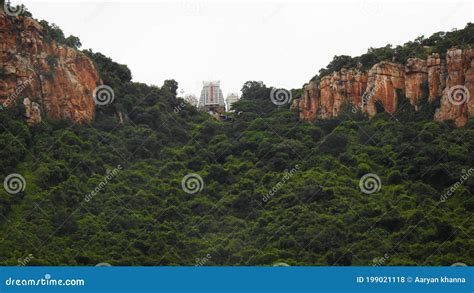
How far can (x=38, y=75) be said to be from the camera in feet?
169

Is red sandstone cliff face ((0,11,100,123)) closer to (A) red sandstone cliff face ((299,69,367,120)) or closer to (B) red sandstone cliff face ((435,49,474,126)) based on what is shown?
(A) red sandstone cliff face ((299,69,367,120))

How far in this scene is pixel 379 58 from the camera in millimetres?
59125

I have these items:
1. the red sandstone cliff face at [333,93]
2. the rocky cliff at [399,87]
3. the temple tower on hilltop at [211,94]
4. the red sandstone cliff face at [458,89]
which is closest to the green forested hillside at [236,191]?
the red sandstone cliff face at [458,89]

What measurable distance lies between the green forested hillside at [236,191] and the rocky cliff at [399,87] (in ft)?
3.58

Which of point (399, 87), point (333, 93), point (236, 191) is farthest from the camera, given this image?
point (333, 93)

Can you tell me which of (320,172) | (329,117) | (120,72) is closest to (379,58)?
(329,117)

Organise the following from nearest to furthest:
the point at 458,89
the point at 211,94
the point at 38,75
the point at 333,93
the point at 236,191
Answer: the point at 236,191 → the point at 38,75 → the point at 458,89 → the point at 333,93 → the point at 211,94

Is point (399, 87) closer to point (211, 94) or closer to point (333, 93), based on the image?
point (333, 93)

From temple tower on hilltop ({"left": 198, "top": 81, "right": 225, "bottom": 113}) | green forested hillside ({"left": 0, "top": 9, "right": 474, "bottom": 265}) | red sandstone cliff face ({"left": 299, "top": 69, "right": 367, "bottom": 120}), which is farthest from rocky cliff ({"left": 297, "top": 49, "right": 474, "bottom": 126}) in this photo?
temple tower on hilltop ({"left": 198, "top": 81, "right": 225, "bottom": 113})

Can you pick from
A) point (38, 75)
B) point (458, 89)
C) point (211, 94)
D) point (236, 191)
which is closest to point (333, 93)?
point (458, 89)

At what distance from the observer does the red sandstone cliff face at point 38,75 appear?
50375 millimetres

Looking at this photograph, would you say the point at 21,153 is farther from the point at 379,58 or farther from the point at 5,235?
the point at 379,58

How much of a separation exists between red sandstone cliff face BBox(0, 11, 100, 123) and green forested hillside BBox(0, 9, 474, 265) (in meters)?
1.15

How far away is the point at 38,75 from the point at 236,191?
1371cm
